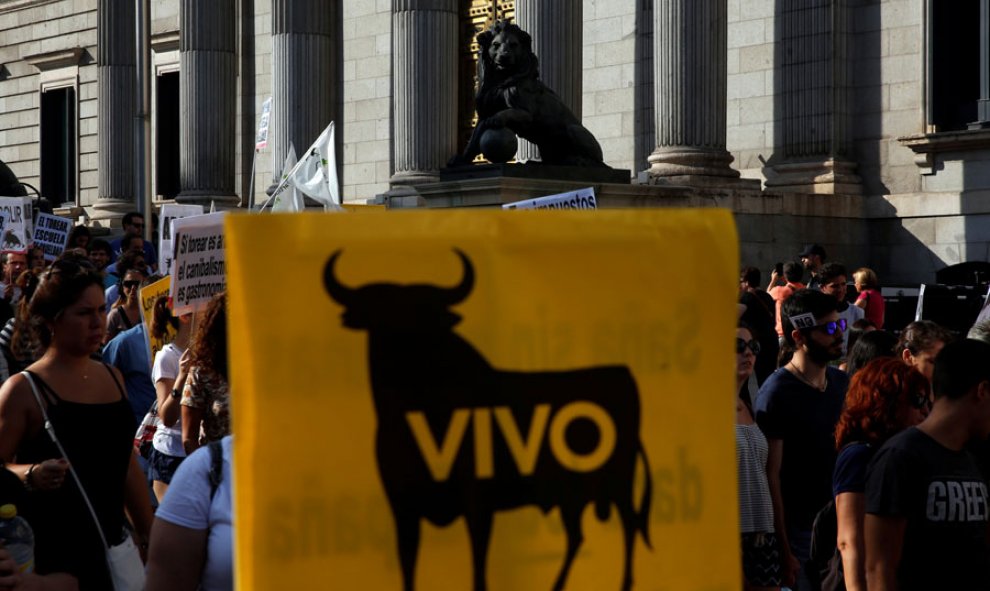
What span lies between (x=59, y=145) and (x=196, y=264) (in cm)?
3034

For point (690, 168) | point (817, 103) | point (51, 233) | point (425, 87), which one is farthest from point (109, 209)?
point (817, 103)

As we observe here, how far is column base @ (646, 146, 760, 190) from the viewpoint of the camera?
833 inches

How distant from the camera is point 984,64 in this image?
21.2m

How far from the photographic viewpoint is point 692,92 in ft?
69.8

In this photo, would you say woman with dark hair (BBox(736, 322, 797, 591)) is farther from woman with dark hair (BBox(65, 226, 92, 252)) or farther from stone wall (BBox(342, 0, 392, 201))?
stone wall (BBox(342, 0, 392, 201))

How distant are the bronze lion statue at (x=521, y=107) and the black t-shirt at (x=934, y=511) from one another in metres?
12.8

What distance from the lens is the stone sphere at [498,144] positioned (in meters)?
17.5

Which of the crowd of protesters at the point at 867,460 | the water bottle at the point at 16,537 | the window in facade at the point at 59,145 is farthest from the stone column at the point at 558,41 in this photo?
the water bottle at the point at 16,537

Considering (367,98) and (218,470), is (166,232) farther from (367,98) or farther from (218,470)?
(367,98)

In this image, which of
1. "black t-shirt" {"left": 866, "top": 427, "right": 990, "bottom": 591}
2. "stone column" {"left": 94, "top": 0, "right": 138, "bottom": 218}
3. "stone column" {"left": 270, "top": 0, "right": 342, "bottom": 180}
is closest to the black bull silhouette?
"black t-shirt" {"left": 866, "top": 427, "right": 990, "bottom": 591}

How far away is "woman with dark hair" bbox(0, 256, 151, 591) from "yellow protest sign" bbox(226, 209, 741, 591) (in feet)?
8.18

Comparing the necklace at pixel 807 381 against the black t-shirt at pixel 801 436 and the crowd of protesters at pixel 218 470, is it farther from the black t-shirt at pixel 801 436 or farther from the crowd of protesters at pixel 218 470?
the crowd of protesters at pixel 218 470

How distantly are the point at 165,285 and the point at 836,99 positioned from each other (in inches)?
578

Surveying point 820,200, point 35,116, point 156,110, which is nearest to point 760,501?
point 820,200
